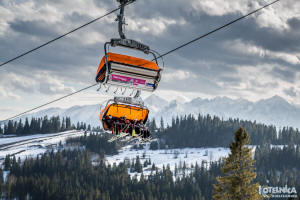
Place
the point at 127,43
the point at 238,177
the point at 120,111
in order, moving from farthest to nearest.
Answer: the point at 238,177 → the point at 120,111 → the point at 127,43

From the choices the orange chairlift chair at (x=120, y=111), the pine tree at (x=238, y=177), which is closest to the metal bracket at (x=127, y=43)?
the orange chairlift chair at (x=120, y=111)

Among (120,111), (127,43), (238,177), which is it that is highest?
(127,43)

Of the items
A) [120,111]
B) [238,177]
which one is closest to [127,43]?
[120,111]

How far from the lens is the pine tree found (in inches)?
1212

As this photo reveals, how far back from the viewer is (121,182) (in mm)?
192875

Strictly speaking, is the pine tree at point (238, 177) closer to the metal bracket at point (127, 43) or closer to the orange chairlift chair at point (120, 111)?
the orange chairlift chair at point (120, 111)

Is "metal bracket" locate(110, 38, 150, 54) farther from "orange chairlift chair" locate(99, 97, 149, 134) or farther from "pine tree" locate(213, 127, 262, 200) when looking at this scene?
"pine tree" locate(213, 127, 262, 200)

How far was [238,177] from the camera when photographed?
31.2 m

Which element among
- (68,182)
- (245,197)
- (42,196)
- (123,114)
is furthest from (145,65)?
(68,182)

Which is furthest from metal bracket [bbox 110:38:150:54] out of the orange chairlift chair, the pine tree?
the pine tree

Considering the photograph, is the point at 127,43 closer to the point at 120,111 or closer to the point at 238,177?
the point at 120,111

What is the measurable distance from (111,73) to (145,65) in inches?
63.3

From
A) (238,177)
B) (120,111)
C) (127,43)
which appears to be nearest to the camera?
(127,43)

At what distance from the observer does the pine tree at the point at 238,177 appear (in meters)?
30.8
